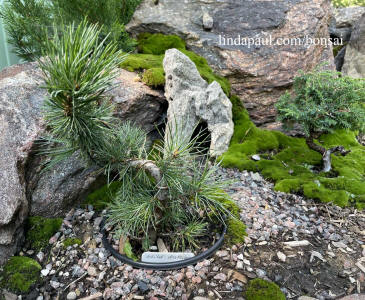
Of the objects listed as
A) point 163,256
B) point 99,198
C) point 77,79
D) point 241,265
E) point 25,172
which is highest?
point 77,79

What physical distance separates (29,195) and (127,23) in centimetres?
511

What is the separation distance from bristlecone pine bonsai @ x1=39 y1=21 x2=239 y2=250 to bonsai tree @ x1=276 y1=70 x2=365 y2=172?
191 cm

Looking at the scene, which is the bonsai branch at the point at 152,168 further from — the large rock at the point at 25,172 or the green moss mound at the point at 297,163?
the green moss mound at the point at 297,163

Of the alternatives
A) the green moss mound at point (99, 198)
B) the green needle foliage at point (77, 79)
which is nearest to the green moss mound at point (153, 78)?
the green moss mound at point (99, 198)

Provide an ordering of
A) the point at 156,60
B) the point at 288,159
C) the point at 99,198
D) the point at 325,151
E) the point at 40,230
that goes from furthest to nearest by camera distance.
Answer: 1. the point at 156,60
2. the point at 288,159
3. the point at 325,151
4. the point at 99,198
5. the point at 40,230

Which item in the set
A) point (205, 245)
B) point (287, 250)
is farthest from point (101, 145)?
point (287, 250)

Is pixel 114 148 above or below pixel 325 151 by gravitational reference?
above

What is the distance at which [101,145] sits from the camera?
2375 mm

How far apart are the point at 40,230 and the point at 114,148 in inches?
53.2

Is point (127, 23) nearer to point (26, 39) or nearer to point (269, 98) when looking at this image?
point (26, 39)

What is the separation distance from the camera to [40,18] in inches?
187

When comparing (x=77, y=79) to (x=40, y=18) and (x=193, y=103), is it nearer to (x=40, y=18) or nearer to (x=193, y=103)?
(x=193, y=103)

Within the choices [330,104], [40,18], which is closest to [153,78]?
[40,18]

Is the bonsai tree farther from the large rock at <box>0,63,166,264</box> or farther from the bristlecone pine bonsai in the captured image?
the large rock at <box>0,63,166,264</box>
